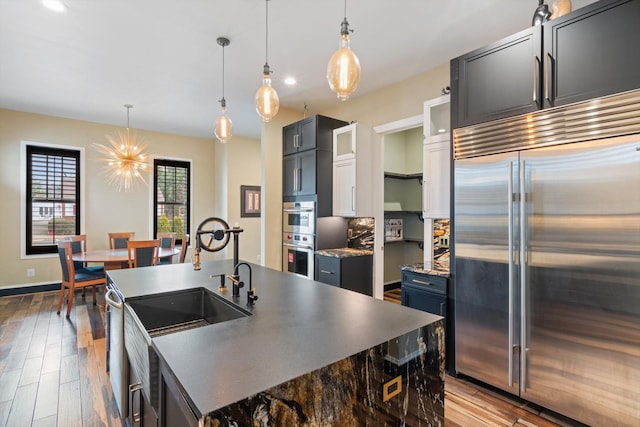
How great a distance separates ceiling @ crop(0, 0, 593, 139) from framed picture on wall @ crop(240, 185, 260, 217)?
101 inches

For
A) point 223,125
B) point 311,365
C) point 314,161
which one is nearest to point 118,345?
point 311,365

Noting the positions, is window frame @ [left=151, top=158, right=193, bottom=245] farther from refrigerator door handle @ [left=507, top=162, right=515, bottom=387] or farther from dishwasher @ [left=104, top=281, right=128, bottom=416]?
refrigerator door handle @ [left=507, top=162, right=515, bottom=387]

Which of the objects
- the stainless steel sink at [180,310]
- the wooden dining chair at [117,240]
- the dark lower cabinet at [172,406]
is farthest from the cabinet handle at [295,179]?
the dark lower cabinet at [172,406]

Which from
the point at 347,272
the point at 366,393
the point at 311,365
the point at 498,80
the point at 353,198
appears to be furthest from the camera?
the point at 353,198

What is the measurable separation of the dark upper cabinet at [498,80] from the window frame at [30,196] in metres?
6.15

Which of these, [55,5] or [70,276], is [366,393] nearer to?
[55,5]

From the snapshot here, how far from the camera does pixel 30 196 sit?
5.16m

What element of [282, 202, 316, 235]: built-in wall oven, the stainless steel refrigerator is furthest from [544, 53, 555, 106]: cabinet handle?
[282, 202, 316, 235]: built-in wall oven

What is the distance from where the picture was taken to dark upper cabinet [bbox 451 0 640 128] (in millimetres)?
1756

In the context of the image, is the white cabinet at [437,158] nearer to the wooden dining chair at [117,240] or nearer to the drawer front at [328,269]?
the drawer front at [328,269]

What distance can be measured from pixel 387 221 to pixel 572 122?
3.58 metres

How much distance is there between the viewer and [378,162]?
4.17 metres

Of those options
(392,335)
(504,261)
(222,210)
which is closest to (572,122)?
(504,261)

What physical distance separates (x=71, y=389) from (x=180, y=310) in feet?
4.78
